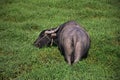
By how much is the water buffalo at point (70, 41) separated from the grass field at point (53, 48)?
0.56 feet

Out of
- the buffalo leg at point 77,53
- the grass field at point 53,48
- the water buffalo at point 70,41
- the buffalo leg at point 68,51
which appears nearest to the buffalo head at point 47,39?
→ the water buffalo at point 70,41

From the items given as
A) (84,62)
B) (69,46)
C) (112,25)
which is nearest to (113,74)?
(84,62)

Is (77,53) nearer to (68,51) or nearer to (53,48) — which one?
(68,51)

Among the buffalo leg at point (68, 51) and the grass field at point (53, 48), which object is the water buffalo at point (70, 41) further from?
the grass field at point (53, 48)

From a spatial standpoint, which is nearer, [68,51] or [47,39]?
[68,51]

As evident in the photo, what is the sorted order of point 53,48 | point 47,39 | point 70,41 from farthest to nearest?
point 47,39, point 53,48, point 70,41

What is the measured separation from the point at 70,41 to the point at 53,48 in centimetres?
80

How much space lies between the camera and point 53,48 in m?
6.24

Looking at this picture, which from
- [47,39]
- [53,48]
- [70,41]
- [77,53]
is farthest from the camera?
[47,39]

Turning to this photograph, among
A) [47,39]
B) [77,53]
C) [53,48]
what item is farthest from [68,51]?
[47,39]

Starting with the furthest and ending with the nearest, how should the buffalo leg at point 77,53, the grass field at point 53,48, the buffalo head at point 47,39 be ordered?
the buffalo head at point 47,39
the buffalo leg at point 77,53
the grass field at point 53,48

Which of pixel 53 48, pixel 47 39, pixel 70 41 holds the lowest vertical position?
pixel 53 48

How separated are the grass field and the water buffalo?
17 cm

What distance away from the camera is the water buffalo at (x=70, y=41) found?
17.8 ft
